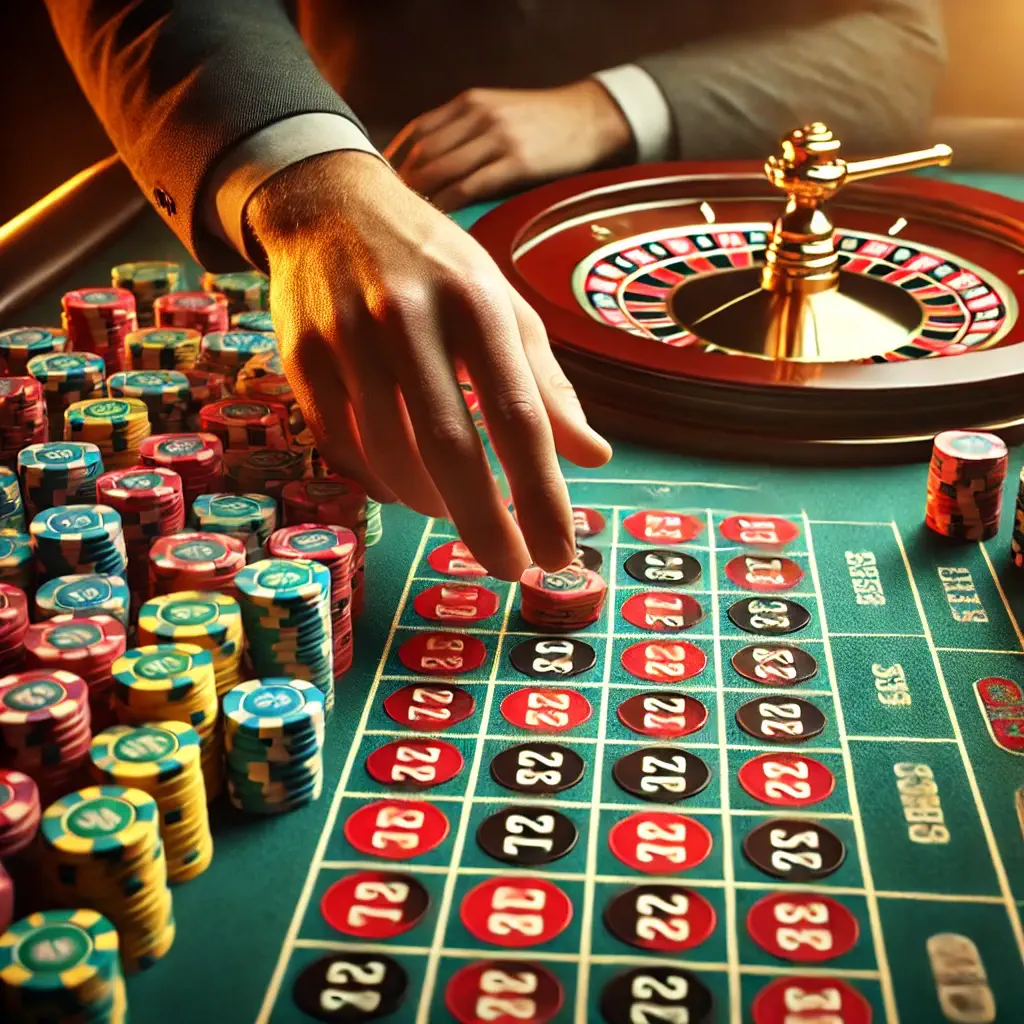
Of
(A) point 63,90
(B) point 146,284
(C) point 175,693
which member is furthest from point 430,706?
(A) point 63,90

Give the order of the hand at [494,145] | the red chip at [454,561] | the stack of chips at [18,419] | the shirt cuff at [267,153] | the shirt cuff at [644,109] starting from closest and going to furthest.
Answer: the red chip at [454,561] < the stack of chips at [18,419] < the shirt cuff at [267,153] < the hand at [494,145] < the shirt cuff at [644,109]

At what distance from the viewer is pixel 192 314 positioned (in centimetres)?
239

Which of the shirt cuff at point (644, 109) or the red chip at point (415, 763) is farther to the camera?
the shirt cuff at point (644, 109)

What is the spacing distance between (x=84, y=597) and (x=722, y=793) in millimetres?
731

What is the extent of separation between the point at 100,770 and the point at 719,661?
0.72m

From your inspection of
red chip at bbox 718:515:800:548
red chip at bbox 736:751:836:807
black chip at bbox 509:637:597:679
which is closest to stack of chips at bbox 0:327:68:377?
black chip at bbox 509:637:597:679

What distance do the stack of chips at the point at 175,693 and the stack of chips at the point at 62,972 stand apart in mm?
254

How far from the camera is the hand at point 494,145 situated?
313 centimetres

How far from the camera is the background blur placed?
3965 millimetres

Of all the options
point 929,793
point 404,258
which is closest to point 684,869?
point 929,793

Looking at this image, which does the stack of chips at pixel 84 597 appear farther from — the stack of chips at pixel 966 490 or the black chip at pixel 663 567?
the stack of chips at pixel 966 490

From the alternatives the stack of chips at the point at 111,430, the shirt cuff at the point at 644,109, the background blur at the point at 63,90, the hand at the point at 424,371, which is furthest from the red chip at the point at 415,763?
the background blur at the point at 63,90

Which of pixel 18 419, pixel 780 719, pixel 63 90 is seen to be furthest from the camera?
pixel 63 90

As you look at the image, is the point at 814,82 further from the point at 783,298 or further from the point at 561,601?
the point at 561,601
